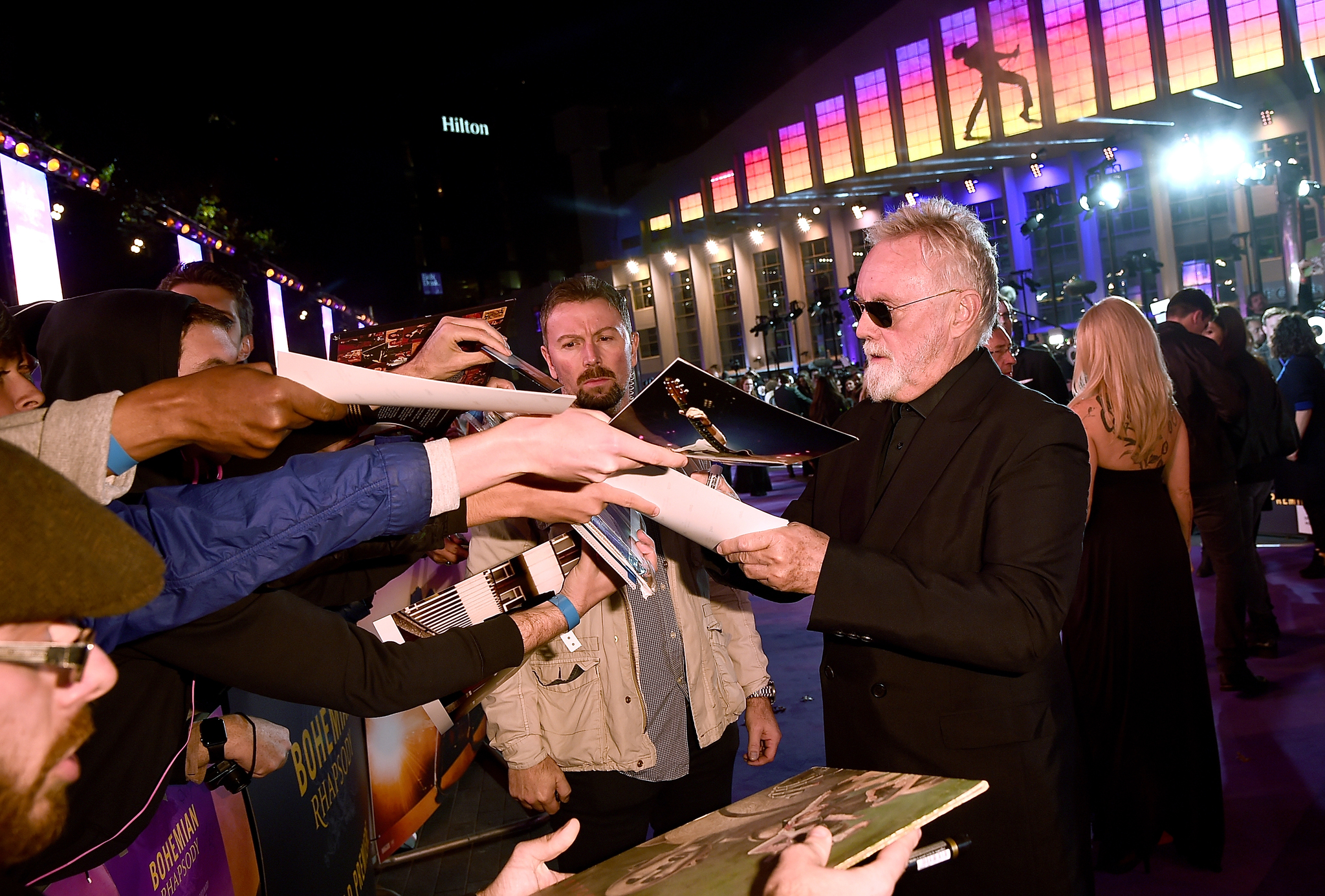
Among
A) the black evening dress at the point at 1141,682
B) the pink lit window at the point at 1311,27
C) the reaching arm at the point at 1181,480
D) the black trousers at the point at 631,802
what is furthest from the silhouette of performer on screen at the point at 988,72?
the black trousers at the point at 631,802

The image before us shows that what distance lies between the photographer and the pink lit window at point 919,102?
83.8ft

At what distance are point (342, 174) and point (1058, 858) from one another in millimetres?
20787

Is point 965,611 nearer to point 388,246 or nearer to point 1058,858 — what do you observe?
point 1058,858

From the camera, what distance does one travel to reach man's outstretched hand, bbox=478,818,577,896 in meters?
1.25

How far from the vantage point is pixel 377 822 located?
342 cm

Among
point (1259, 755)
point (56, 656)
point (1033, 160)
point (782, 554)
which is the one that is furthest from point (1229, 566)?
point (1033, 160)

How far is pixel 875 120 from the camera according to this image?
89.0 ft

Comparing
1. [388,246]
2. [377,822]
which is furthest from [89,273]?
[388,246]

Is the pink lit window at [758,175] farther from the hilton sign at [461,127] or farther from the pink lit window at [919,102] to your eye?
the hilton sign at [461,127]

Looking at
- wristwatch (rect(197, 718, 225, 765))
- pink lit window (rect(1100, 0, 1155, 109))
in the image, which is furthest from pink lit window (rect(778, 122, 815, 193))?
wristwatch (rect(197, 718, 225, 765))

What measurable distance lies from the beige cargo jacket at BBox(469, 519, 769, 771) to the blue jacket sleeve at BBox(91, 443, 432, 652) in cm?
101

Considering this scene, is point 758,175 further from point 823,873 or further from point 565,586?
point 823,873

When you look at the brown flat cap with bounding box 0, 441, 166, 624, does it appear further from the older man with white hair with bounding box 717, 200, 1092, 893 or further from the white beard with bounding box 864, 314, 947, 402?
the white beard with bounding box 864, 314, 947, 402

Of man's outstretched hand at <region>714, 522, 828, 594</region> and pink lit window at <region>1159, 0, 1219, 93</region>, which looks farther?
pink lit window at <region>1159, 0, 1219, 93</region>
